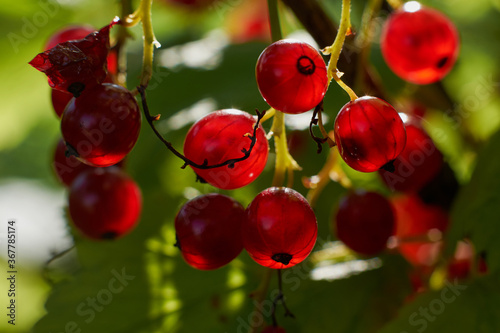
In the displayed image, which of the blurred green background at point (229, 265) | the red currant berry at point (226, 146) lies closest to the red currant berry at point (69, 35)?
the blurred green background at point (229, 265)

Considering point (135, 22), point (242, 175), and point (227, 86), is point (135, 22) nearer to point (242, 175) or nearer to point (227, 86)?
point (242, 175)

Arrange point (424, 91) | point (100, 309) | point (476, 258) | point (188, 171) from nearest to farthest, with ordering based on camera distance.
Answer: point (476, 258) < point (100, 309) < point (188, 171) < point (424, 91)

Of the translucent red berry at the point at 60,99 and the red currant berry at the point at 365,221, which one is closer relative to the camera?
the translucent red berry at the point at 60,99

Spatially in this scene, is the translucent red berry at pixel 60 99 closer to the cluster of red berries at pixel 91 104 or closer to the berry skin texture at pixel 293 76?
the cluster of red berries at pixel 91 104

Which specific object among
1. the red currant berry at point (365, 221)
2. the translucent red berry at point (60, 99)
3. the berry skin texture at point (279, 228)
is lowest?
the red currant berry at point (365, 221)

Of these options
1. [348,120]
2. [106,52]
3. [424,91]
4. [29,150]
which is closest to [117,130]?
[106,52]
